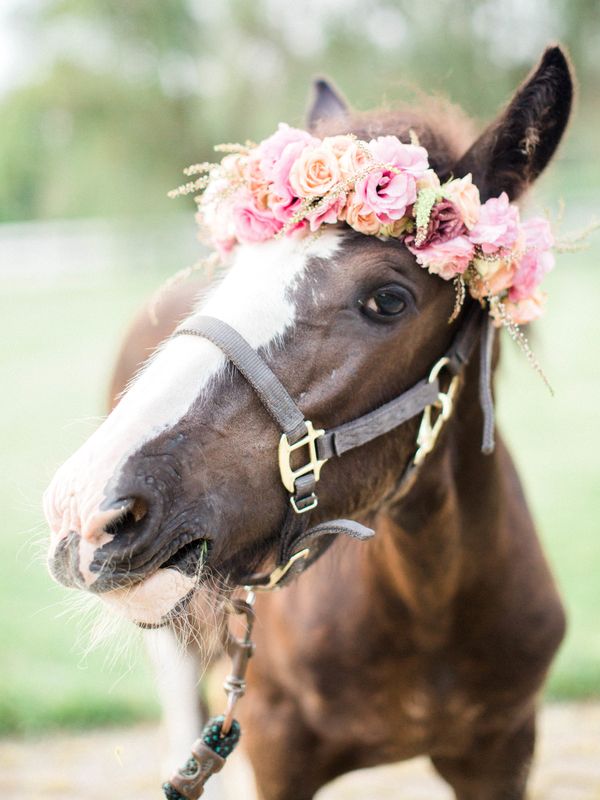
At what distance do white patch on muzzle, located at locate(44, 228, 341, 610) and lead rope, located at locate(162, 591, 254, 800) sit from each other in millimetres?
576

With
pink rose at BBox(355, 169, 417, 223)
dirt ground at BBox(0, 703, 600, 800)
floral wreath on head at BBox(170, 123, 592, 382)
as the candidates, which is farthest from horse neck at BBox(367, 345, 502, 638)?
dirt ground at BBox(0, 703, 600, 800)

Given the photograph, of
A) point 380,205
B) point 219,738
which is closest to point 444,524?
point 219,738

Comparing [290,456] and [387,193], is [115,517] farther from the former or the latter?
[387,193]

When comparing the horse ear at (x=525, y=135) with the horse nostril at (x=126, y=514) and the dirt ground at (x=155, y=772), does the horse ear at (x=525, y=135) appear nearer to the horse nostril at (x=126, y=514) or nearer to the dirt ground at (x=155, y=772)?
the horse nostril at (x=126, y=514)

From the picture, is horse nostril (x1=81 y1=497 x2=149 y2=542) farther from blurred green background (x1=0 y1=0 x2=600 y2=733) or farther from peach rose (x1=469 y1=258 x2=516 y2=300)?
peach rose (x1=469 y1=258 x2=516 y2=300)

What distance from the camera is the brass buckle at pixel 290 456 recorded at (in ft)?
6.16

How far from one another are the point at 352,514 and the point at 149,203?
23.1 metres

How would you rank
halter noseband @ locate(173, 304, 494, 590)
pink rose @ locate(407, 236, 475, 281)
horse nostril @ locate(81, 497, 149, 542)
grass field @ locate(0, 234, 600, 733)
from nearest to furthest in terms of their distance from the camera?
horse nostril @ locate(81, 497, 149, 542) → halter noseband @ locate(173, 304, 494, 590) → pink rose @ locate(407, 236, 475, 281) → grass field @ locate(0, 234, 600, 733)

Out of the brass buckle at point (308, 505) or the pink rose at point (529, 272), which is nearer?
the brass buckle at point (308, 505)

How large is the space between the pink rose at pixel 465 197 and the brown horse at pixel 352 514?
0.16 m

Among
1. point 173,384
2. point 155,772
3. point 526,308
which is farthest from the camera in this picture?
point 155,772

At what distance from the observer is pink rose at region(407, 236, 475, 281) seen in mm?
2096

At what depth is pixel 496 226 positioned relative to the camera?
85.2 inches

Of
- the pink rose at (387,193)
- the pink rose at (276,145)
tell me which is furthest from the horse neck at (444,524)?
the pink rose at (276,145)
